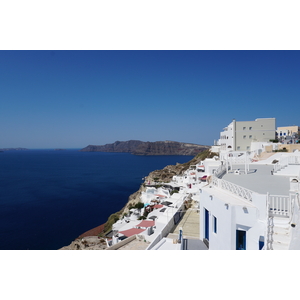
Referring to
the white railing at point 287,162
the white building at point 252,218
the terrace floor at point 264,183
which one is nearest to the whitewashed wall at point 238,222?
the white building at point 252,218

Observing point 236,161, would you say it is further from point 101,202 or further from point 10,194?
point 10,194

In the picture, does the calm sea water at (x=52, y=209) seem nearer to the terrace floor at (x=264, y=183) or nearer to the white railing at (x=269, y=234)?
the terrace floor at (x=264, y=183)

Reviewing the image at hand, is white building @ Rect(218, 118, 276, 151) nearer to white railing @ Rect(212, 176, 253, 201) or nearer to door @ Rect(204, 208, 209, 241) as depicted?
white railing @ Rect(212, 176, 253, 201)

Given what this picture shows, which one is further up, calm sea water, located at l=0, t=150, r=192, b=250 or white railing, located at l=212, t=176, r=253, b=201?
white railing, located at l=212, t=176, r=253, b=201

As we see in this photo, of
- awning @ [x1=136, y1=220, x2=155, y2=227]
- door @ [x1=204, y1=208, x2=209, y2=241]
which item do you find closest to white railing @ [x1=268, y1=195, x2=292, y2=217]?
door @ [x1=204, y1=208, x2=209, y2=241]

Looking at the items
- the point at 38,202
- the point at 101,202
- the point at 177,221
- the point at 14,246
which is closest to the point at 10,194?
the point at 38,202

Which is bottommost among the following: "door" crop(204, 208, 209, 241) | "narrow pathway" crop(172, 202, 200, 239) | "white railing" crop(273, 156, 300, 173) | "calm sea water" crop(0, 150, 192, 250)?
"calm sea water" crop(0, 150, 192, 250)
